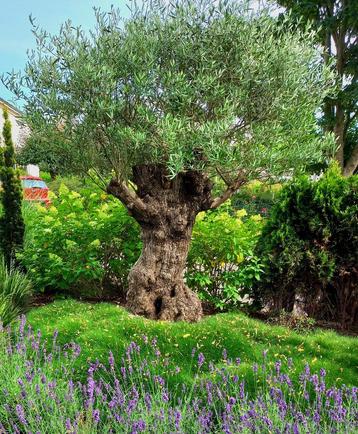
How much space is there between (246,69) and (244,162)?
3.42ft

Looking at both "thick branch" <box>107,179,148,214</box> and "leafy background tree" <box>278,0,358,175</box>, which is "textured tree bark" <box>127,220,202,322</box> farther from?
"leafy background tree" <box>278,0,358,175</box>

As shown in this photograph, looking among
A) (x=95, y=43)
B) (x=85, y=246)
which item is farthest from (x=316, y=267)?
(x=95, y=43)

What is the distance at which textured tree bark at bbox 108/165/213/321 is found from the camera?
224 inches

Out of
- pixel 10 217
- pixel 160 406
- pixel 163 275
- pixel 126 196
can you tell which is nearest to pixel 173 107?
pixel 126 196

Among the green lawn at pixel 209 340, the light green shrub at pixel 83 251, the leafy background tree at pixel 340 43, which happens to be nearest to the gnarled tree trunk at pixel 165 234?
the green lawn at pixel 209 340

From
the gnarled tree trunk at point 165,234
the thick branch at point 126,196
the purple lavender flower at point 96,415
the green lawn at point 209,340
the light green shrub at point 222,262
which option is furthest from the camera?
the light green shrub at point 222,262

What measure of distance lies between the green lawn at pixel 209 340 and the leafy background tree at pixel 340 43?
13814 mm

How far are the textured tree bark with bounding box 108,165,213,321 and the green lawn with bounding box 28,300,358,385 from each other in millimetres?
340

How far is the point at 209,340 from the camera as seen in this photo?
4.90m

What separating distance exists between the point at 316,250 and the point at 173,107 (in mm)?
2855

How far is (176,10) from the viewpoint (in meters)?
5.11

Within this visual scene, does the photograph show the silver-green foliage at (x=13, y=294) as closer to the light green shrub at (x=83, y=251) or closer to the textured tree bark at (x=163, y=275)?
the light green shrub at (x=83, y=251)

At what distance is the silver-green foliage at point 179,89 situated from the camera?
4.88 meters

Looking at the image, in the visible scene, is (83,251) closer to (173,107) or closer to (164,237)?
(164,237)
